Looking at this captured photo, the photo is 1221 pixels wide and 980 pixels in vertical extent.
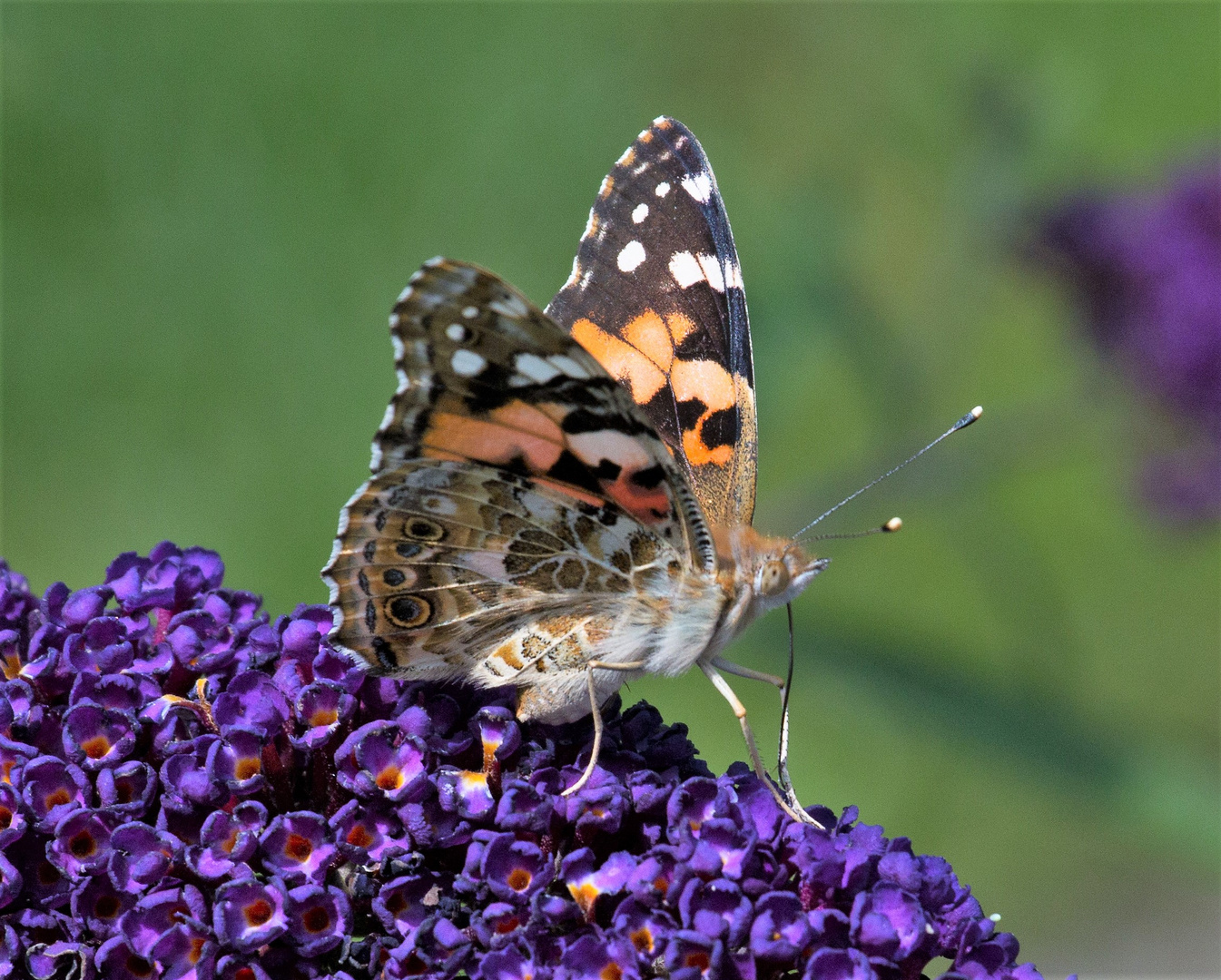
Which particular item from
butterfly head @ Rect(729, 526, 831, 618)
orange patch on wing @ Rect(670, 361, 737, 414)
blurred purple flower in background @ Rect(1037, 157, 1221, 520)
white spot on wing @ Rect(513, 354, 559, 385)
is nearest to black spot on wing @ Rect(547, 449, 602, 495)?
white spot on wing @ Rect(513, 354, 559, 385)

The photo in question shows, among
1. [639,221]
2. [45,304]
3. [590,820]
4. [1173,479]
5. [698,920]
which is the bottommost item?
[698,920]

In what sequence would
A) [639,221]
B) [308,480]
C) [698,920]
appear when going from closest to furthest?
[698,920] → [639,221] → [308,480]

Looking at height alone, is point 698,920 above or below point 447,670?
below

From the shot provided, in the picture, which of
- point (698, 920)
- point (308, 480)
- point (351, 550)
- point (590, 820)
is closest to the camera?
point (698, 920)

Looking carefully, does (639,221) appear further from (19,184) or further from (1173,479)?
(19,184)

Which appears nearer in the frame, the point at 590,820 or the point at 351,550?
the point at 590,820

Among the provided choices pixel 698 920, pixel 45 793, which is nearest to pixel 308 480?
pixel 45 793
